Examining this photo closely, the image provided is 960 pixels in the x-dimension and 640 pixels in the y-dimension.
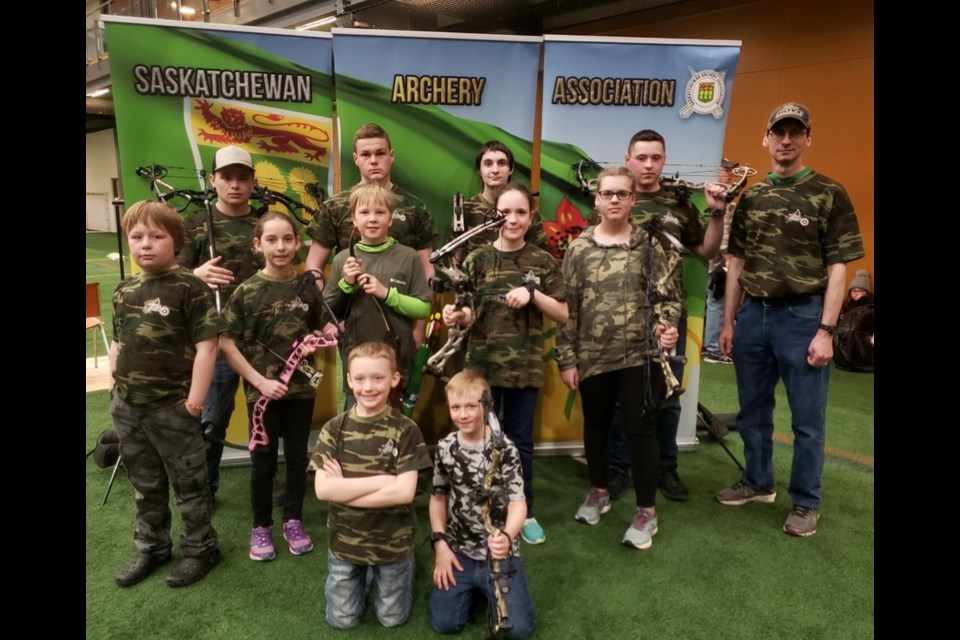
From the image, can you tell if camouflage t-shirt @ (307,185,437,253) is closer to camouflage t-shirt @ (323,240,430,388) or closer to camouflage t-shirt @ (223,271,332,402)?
camouflage t-shirt @ (323,240,430,388)

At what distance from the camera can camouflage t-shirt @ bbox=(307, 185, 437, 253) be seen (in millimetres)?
3279

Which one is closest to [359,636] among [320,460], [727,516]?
[320,460]

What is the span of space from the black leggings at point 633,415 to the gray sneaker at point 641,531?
5 cm

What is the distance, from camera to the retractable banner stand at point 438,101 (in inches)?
144

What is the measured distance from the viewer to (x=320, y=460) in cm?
240

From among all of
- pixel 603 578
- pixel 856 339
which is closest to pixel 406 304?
pixel 603 578

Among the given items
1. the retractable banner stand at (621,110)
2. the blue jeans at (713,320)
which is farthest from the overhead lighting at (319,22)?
the blue jeans at (713,320)

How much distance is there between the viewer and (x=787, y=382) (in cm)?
323

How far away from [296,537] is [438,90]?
271 centimetres

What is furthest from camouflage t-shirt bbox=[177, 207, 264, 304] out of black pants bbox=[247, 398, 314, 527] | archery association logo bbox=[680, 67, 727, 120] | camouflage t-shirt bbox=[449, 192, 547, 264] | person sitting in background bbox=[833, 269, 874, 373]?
person sitting in background bbox=[833, 269, 874, 373]

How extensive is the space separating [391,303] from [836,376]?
531cm

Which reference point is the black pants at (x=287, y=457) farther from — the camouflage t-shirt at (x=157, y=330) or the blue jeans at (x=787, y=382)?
the blue jeans at (x=787, y=382)

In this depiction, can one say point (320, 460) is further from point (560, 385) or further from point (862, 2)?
point (862, 2)

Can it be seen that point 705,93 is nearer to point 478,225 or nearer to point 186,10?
point 478,225
